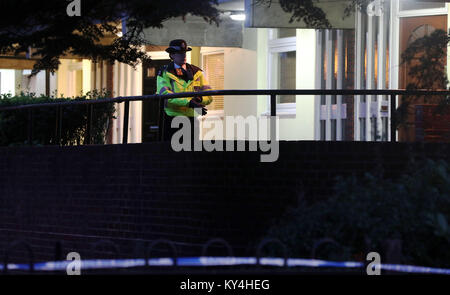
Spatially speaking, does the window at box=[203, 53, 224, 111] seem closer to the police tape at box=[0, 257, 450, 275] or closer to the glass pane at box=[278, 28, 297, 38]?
the glass pane at box=[278, 28, 297, 38]

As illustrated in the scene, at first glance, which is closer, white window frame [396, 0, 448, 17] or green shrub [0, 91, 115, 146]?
green shrub [0, 91, 115, 146]

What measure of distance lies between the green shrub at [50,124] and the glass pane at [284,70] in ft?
13.4

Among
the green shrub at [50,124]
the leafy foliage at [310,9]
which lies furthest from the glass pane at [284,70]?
the green shrub at [50,124]

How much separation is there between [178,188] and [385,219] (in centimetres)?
254

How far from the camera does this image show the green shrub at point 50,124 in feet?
48.4

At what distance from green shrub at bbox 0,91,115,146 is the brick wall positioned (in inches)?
19.6

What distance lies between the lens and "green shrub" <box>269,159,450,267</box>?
10578 mm

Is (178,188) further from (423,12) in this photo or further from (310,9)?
(423,12)

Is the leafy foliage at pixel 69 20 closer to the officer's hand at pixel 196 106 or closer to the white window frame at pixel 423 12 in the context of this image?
the officer's hand at pixel 196 106

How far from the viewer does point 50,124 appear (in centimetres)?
1557

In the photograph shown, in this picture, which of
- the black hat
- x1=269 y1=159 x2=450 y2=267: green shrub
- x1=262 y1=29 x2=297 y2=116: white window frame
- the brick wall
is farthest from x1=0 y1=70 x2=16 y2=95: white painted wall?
x1=269 y1=159 x2=450 y2=267: green shrub

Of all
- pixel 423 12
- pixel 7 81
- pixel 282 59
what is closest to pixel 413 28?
pixel 423 12
